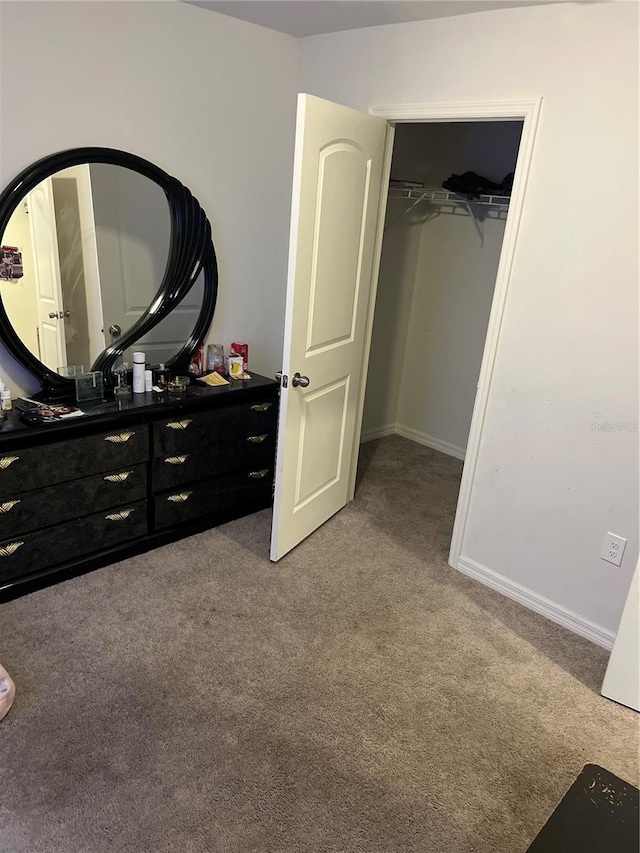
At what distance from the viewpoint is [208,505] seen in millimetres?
2928

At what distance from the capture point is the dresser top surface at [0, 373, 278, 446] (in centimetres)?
225

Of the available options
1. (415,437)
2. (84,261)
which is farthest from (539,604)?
(84,261)

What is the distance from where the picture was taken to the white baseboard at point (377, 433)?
4.25m

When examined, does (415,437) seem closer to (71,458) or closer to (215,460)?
(215,460)

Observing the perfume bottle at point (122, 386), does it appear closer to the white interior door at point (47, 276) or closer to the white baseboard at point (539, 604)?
the white interior door at point (47, 276)

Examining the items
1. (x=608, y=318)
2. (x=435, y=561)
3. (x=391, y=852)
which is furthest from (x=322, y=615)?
(x=608, y=318)

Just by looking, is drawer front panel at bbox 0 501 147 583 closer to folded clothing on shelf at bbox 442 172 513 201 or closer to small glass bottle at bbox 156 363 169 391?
small glass bottle at bbox 156 363 169 391

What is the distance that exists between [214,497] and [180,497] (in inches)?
7.8

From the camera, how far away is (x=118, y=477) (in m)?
2.54

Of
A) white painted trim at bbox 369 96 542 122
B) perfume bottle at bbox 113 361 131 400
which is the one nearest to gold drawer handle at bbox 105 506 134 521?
perfume bottle at bbox 113 361 131 400

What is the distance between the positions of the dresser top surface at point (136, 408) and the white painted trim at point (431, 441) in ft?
5.37

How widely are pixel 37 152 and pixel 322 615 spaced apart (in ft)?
7.05

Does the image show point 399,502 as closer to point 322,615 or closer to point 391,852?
point 322,615

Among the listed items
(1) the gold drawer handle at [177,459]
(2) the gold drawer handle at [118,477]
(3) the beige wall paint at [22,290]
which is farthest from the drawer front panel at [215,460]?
(3) the beige wall paint at [22,290]
